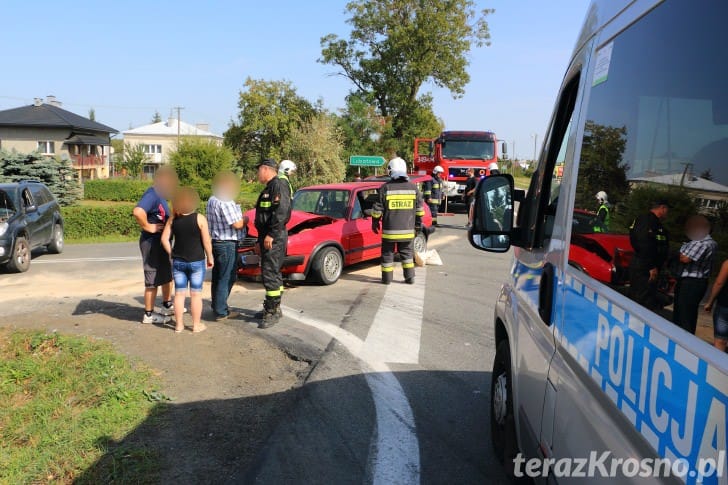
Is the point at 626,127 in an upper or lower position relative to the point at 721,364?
upper

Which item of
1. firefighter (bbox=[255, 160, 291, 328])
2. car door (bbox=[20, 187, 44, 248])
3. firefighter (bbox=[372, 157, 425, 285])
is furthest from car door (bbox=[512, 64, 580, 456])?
car door (bbox=[20, 187, 44, 248])

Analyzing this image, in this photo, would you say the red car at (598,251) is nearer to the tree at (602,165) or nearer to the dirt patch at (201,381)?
the tree at (602,165)

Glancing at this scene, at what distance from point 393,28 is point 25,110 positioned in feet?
118

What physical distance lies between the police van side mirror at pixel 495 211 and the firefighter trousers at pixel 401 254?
5.88 metres

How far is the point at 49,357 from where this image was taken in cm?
572

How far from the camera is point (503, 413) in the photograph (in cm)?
349

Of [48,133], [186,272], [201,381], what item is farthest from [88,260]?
[48,133]

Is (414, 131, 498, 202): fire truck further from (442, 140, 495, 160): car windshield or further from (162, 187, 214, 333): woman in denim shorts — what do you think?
(162, 187, 214, 333): woman in denim shorts

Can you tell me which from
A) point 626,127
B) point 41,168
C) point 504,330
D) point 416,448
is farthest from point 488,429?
point 41,168

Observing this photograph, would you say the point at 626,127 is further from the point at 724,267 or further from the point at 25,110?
the point at 25,110

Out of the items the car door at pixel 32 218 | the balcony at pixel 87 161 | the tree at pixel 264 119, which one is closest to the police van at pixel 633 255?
the car door at pixel 32 218

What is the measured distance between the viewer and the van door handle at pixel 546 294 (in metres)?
2.41

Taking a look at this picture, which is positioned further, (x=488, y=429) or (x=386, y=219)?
(x=386, y=219)

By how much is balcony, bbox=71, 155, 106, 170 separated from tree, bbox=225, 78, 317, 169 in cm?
1743
